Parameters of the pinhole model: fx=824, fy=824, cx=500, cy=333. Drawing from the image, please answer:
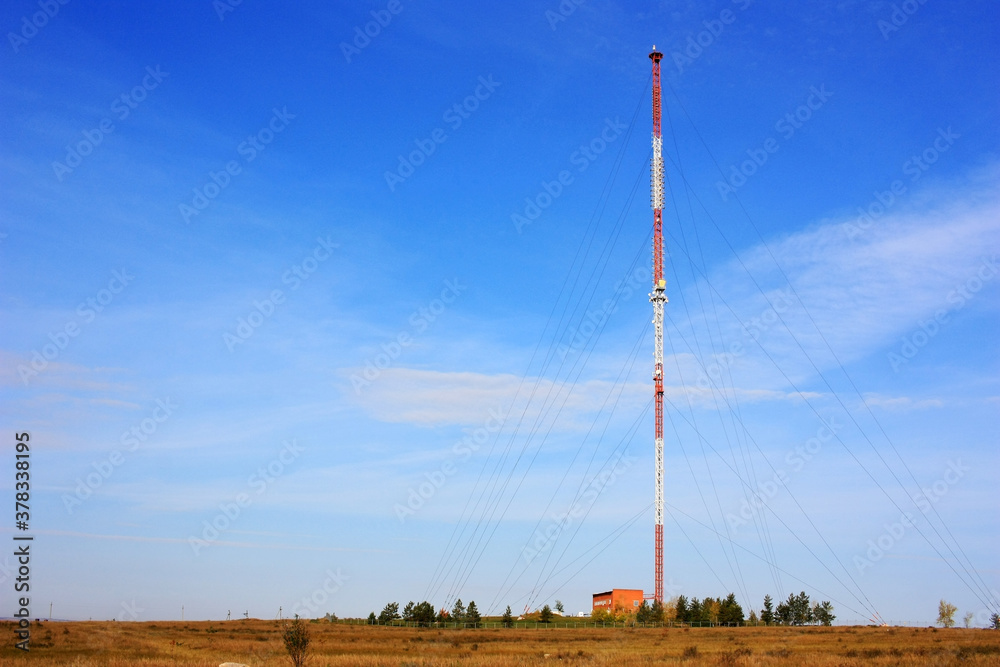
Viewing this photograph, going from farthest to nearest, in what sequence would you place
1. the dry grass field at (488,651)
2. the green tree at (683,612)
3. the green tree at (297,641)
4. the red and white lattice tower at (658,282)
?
1. the green tree at (683,612)
2. the red and white lattice tower at (658,282)
3. the dry grass field at (488,651)
4. the green tree at (297,641)

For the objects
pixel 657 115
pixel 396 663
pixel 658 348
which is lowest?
pixel 396 663

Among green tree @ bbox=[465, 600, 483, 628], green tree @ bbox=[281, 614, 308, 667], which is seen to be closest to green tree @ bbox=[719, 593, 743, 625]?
green tree @ bbox=[465, 600, 483, 628]

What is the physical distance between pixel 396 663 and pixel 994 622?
92.9 metres

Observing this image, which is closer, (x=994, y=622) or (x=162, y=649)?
(x=162, y=649)

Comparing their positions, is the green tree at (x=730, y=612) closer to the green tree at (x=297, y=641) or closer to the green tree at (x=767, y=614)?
the green tree at (x=767, y=614)

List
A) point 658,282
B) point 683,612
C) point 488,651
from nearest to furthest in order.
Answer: point 488,651
point 658,282
point 683,612

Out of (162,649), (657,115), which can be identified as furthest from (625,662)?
(657,115)

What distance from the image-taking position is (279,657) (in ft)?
143

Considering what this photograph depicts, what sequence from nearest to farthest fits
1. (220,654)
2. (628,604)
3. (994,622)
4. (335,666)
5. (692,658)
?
(335,666), (692,658), (220,654), (994,622), (628,604)

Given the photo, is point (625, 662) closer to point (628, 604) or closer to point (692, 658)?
point (692, 658)

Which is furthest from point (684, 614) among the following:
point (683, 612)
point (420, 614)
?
point (420, 614)

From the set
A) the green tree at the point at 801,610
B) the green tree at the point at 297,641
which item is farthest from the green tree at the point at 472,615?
the green tree at the point at 297,641

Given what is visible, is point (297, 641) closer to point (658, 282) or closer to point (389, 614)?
point (658, 282)

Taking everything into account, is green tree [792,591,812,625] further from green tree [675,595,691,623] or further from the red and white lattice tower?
the red and white lattice tower
